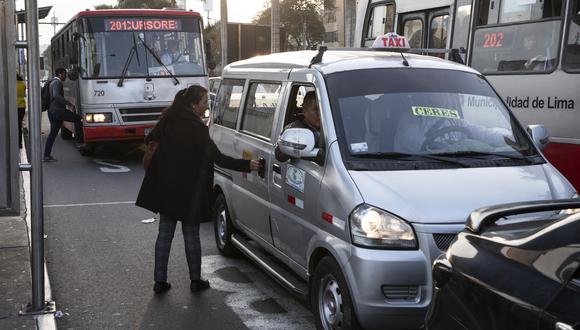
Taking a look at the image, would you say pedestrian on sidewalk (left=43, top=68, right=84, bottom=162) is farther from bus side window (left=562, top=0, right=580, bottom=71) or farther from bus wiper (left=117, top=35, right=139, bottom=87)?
bus side window (left=562, top=0, right=580, bottom=71)

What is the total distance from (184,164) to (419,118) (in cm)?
193

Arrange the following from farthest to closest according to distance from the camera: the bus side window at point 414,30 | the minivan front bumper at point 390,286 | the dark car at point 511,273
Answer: the bus side window at point 414,30 → the minivan front bumper at point 390,286 → the dark car at point 511,273

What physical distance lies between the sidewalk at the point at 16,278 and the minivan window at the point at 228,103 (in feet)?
7.37

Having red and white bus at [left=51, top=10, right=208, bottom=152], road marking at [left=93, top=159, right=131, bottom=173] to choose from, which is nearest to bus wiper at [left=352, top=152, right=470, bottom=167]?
road marking at [left=93, top=159, right=131, bottom=173]

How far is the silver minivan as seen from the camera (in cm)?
404

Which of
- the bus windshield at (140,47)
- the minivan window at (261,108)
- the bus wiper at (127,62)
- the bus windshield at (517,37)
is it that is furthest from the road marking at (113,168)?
the minivan window at (261,108)

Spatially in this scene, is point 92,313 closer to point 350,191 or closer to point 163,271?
point 163,271

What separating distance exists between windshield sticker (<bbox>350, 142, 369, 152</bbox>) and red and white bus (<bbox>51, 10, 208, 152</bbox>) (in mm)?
9971

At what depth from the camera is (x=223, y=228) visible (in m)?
6.98

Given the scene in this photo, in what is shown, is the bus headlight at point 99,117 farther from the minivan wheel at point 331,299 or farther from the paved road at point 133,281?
the minivan wheel at point 331,299

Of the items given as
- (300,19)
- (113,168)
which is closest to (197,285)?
(113,168)

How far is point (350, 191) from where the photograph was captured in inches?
169

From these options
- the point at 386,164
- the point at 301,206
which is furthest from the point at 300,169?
the point at 386,164

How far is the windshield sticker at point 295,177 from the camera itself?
491cm
